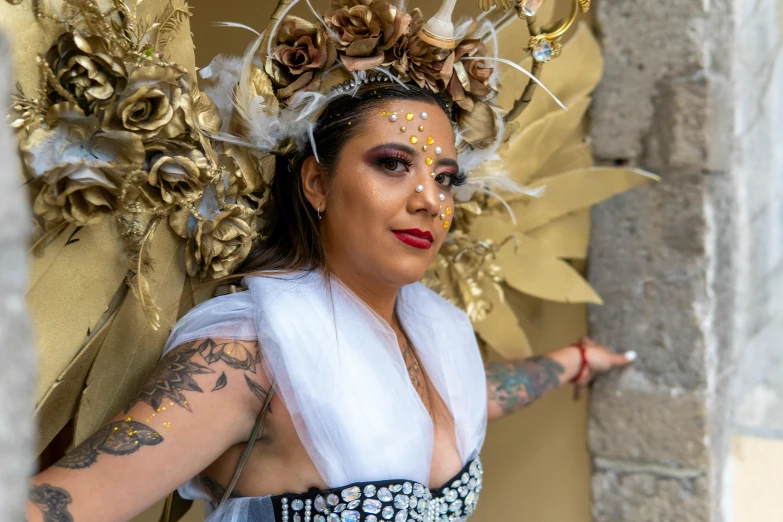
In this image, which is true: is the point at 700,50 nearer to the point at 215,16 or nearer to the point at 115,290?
the point at 215,16

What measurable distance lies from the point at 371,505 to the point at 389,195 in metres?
0.46

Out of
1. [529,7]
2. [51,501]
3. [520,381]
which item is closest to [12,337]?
A: [51,501]

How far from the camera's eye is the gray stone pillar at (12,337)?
0.46 meters

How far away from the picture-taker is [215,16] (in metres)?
1.91

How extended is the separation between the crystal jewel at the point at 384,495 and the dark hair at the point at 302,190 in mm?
376

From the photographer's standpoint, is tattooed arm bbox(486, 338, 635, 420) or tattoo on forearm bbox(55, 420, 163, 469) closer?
tattoo on forearm bbox(55, 420, 163, 469)

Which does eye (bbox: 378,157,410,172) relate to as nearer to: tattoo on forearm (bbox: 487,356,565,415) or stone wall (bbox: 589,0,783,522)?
tattoo on forearm (bbox: 487,356,565,415)

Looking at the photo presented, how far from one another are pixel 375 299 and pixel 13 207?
89 centimetres

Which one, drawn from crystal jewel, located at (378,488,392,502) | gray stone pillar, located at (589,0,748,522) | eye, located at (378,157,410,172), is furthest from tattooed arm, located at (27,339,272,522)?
gray stone pillar, located at (589,0,748,522)

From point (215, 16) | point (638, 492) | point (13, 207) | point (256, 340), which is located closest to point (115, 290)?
point (256, 340)

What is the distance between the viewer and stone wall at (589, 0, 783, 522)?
179 cm

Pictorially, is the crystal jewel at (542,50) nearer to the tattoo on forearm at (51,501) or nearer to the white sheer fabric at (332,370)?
the white sheer fabric at (332,370)

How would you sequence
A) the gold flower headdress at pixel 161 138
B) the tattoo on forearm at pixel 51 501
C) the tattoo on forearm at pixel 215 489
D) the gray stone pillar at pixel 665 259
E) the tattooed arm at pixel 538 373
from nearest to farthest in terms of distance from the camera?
the tattoo on forearm at pixel 51 501
the gold flower headdress at pixel 161 138
the tattoo on forearm at pixel 215 489
the tattooed arm at pixel 538 373
the gray stone pillar at pixel 665 259

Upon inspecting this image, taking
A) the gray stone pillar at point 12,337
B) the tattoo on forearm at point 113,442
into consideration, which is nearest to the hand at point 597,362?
the tattoo on forearm at point 113,442
